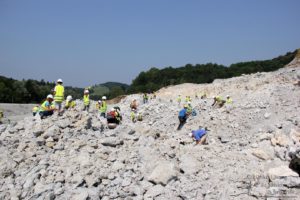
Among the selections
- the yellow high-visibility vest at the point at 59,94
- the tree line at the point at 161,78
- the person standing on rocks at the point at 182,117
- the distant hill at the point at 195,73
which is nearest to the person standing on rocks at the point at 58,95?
the yellow high-visibility vest at the point at 59,94

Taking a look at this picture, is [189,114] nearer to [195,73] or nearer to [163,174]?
[163,174]

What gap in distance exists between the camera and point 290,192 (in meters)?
6.84

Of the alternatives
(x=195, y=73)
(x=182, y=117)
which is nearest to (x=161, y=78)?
(x=195, y=73)

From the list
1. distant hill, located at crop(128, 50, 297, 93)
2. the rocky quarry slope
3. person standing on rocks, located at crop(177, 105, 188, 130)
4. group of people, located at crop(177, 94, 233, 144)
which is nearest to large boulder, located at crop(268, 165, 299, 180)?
the rocky quarry slope

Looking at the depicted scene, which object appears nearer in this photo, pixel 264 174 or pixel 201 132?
pixel 264 174

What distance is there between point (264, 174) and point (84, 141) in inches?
177

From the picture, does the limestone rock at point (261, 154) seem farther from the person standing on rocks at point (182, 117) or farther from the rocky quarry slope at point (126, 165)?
the person standing on rocks at point (182, 117)

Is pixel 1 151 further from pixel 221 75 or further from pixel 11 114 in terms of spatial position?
pixel 221 75

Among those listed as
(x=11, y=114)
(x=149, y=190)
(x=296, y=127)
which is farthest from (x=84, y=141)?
(x=11, y=114)

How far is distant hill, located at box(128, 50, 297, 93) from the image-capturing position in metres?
62.5

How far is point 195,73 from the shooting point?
73000 mm

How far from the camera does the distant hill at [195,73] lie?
6247 cm

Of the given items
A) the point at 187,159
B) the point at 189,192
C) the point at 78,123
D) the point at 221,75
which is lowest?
the point at 189,192

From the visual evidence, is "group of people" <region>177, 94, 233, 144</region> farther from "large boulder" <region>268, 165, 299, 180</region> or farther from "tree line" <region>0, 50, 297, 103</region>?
"tree line" <region>0, 50, 297, 103</region>
